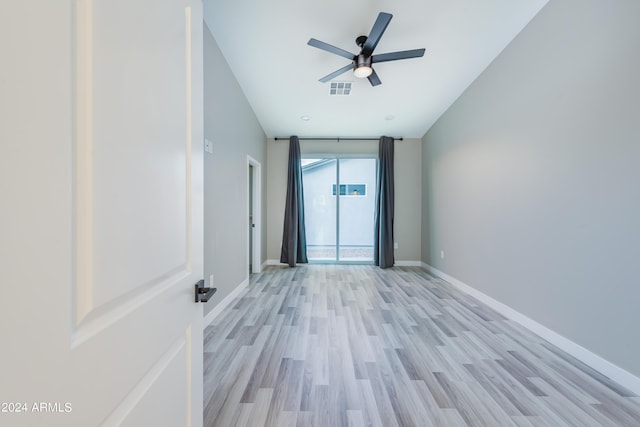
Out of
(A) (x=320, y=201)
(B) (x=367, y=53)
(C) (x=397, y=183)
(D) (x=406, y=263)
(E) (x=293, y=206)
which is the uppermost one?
(B) (x=367, y=53)

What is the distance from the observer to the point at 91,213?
1.57ft

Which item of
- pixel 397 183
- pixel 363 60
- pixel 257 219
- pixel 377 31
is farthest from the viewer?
pixel 397 183

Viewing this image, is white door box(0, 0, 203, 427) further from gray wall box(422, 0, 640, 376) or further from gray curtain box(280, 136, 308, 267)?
gray curtain box(280, 136, 308, 267)

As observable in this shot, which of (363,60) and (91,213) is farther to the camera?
(363,60)

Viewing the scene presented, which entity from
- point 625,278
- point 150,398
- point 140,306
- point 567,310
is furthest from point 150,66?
point 567,310

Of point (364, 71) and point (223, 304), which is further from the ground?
point (364, 71)

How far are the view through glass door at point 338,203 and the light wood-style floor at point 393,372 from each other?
2.42 metres

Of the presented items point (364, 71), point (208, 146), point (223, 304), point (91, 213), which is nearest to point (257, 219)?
point (223, 304)

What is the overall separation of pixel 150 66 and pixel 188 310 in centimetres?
72

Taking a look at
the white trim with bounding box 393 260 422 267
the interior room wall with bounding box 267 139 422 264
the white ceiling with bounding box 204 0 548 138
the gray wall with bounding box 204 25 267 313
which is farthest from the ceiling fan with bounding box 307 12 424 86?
the white trim with bounding box 393 260 422 267

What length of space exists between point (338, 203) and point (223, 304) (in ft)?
10.4

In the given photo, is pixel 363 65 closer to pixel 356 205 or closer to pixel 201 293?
pixel 201 293

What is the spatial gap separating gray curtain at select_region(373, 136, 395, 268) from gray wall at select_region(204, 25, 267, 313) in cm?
257

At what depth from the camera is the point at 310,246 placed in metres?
5.64
